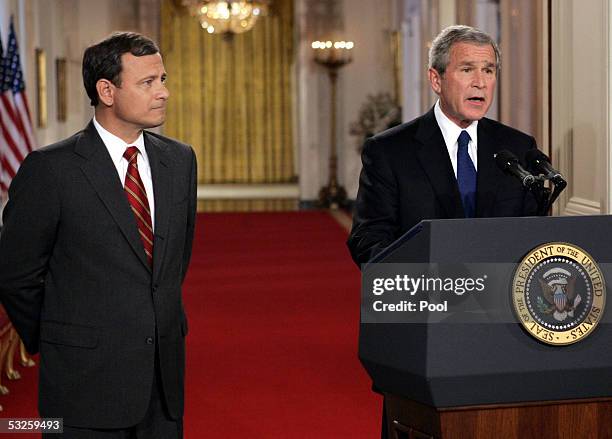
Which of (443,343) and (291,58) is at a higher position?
(291,58)

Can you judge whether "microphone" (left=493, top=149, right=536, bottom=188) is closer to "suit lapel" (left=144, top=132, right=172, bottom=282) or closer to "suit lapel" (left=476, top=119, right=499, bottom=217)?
"suit lapel" (left=476, top=119, right=499, bottom=217)

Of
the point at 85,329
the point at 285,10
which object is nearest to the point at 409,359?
the point at 85,329

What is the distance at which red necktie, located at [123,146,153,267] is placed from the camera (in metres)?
3.36

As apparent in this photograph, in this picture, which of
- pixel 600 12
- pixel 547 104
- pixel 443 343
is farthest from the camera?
pixel 547 104

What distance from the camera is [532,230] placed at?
108 inches

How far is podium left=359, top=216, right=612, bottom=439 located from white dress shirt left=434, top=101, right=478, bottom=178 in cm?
80

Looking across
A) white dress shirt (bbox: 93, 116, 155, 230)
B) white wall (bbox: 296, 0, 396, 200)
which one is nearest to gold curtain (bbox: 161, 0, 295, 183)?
white wall (bbox: 296, 0, 396, 200)

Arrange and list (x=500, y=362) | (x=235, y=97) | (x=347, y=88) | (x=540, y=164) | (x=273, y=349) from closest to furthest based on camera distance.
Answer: (x=500, y=362)
(x=540, y=164)
(x=273, y=349)
(x=347, y=88)
(x=235, y=97)

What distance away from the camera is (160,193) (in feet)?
11.2

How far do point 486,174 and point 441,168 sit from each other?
0.45 ft

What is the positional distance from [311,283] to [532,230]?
385 inches

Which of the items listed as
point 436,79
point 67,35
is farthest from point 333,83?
point 436,79

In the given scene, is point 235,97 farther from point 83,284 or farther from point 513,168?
point 513,168

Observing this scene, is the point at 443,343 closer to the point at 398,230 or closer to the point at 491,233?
the point at 491,233
